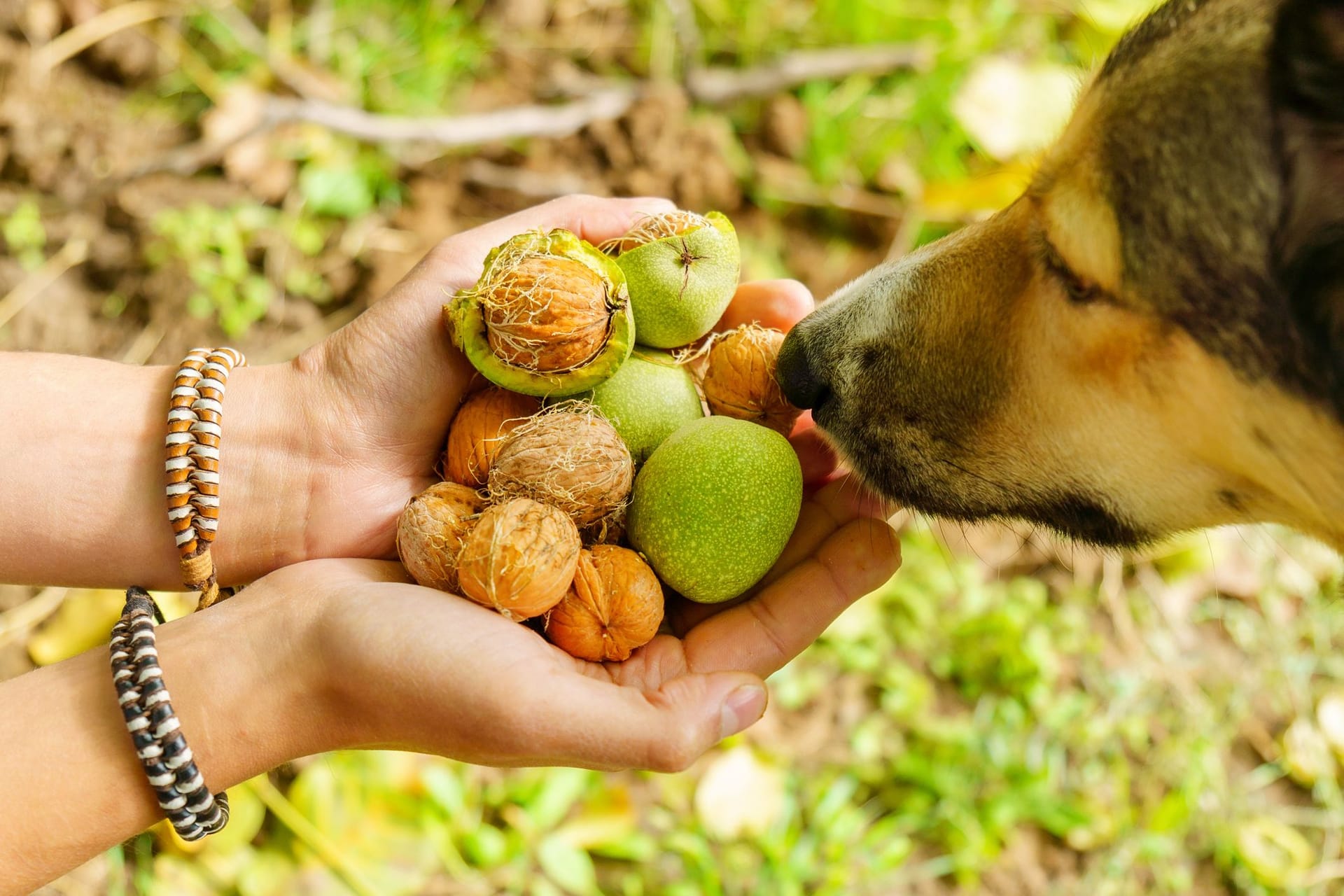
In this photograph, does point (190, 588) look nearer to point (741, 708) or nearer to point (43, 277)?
point (741, 708)

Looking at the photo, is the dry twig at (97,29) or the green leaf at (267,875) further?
the dry twig at (97,29)

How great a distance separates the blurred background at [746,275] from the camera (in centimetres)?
302

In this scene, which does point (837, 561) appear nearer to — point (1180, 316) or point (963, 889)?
point (1180, 316)

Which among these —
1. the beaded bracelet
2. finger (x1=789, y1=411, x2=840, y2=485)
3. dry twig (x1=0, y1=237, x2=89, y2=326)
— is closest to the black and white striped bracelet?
the beaded bracelet

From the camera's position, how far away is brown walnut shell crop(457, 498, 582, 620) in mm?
1848

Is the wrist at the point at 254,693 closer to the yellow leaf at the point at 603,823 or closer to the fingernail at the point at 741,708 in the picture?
the fingernail at the point at 741,708

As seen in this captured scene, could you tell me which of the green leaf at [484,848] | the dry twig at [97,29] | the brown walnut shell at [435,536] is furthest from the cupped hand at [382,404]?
the dry twig at [97,29]

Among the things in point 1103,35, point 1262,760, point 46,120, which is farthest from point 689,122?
point 1262,760

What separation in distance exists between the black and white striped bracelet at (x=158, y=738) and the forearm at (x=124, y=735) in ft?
0.12

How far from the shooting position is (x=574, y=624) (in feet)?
6.44

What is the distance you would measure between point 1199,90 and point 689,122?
2.84m

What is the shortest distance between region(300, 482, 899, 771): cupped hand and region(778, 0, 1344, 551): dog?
53 centimetres

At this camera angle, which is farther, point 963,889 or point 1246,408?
point 963,889

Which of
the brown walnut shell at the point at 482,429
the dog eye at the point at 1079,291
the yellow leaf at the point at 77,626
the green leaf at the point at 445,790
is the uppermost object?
the dog eye at the point at 1079,291
